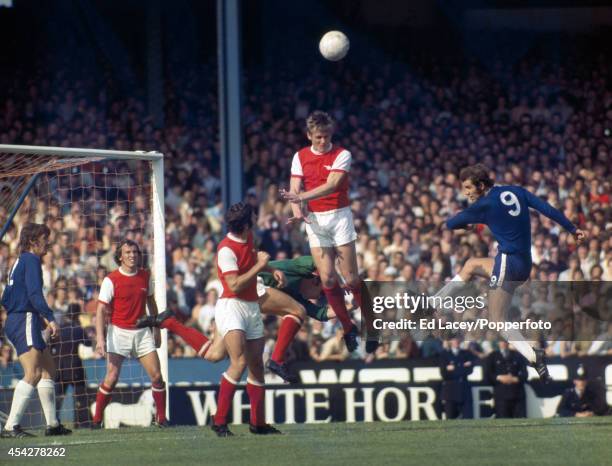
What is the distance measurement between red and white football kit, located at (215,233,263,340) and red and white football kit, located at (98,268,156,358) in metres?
1.85

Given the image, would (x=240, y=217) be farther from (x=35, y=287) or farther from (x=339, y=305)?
(x=35, y=287)

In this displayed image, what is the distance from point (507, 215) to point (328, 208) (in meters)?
1.48

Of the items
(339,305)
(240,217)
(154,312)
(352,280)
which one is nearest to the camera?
(240,217)

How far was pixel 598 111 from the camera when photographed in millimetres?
19984

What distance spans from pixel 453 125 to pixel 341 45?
7.22 meters

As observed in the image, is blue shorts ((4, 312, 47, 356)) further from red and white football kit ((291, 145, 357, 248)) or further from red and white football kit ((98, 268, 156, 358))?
red and white football kit ((291, 145, 357, 248))

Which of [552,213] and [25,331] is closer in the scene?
[552,213]

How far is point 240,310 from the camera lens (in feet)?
33.0

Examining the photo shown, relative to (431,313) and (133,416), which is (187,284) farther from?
(431,313)

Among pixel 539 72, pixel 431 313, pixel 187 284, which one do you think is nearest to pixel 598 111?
pixel 539 72

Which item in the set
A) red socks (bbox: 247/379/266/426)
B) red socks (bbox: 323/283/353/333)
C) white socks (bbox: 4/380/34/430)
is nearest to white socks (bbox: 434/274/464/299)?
red socks (bbox: 323/283/353/333)

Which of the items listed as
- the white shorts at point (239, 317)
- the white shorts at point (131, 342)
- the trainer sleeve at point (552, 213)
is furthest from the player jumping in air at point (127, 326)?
the trainer sleeve at point (552, 213)

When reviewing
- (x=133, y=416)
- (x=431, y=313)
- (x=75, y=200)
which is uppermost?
(x=75, y=200)

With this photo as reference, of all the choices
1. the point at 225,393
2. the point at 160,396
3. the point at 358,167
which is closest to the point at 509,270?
the point at 225,393
